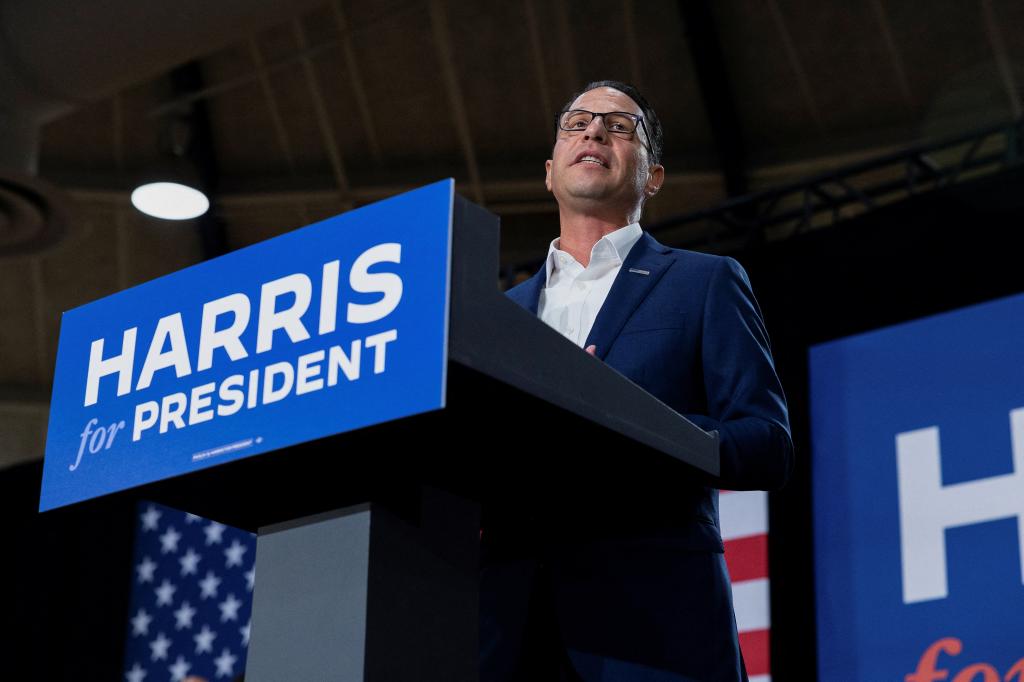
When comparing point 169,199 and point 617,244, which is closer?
point 617,244

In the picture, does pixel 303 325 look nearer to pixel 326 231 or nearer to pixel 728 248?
pixel 326 231

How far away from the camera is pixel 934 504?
14.5 ft

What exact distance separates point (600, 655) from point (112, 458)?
1.64ft

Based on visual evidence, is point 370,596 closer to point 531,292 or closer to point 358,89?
point 531,292

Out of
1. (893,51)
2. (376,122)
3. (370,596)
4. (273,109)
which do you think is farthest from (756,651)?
(273,109)

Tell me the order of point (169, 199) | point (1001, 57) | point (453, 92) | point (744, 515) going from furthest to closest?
point (453, 92)
point (1001, 57)
point (169, 199)
point (744, 515)

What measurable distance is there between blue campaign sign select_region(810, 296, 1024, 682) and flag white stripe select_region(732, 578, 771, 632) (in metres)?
0.24

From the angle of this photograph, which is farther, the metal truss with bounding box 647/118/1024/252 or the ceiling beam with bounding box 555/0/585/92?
the ceiling beam with bounding box 555/0/585/92

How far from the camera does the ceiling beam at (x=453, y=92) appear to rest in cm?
920

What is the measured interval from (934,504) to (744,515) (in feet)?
2.76

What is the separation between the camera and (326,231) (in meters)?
1.09

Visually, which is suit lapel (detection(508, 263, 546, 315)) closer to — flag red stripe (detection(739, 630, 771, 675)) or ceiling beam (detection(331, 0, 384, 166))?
flag red stripe (detection(739, 630, 771, 675))

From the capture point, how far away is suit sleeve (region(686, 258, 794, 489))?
129 cm

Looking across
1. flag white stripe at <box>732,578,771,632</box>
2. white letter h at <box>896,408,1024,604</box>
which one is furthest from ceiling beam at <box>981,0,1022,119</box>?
flag white stripe at <box>732,578,771,632</box>
